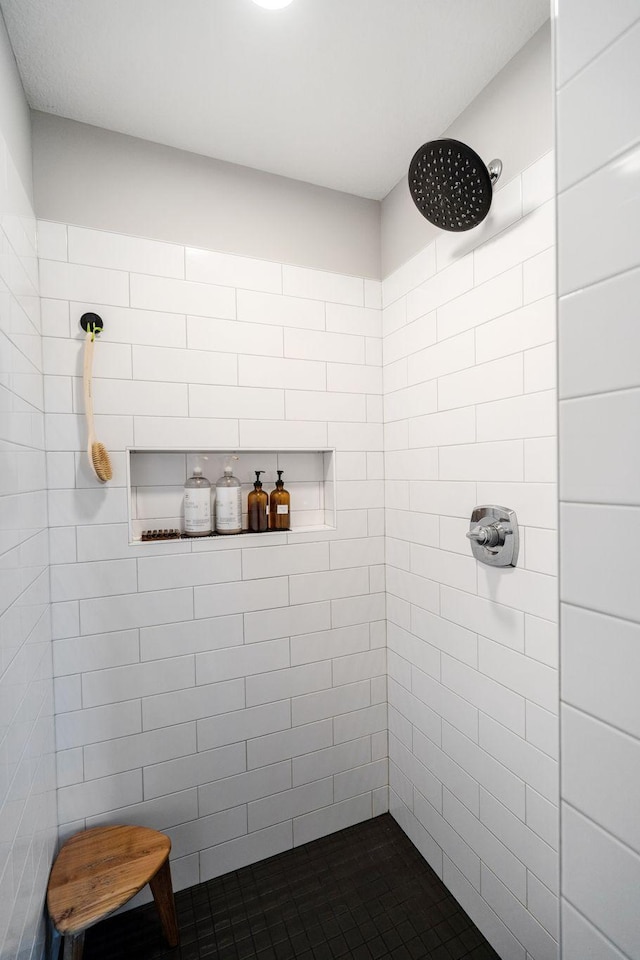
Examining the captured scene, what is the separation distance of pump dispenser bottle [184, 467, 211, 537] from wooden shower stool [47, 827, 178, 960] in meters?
0.86

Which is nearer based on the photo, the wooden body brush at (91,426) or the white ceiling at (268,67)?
the white ceiling at (268,67)

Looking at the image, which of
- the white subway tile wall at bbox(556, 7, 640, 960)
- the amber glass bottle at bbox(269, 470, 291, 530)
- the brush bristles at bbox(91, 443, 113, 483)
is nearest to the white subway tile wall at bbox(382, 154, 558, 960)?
the amber glass bottle at bbox(269, 470, 291, 530)

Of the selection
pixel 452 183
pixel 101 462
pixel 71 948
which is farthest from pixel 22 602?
pixel 452 183

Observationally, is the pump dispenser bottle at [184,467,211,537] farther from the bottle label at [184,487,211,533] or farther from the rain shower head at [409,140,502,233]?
the rain shower head at [409,140,502,233]

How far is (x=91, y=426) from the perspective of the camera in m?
1.23

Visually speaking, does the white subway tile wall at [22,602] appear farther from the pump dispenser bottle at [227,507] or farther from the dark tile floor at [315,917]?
the pump dispenser bottle at [227,507]

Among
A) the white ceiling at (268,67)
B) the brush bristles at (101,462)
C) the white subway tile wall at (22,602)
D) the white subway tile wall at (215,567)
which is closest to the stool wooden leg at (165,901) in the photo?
the white subway tile wall at (215,567)

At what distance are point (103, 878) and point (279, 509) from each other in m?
1.08

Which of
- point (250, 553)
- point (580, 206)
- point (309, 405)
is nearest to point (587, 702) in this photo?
point (580, 206)

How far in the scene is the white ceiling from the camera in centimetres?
98

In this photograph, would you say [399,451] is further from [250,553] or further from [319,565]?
[250,553]

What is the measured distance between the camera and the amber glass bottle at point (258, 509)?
152cm

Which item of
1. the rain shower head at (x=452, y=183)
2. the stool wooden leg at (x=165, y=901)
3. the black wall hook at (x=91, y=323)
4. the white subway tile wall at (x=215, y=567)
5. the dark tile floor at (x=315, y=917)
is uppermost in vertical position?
the rain shower head at (x=452, y=183)

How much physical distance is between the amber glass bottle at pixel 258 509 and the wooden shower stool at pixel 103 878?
0.92m
